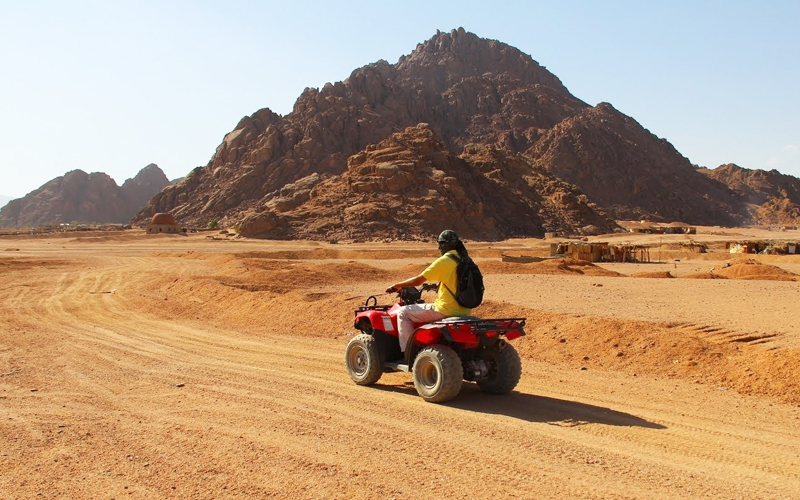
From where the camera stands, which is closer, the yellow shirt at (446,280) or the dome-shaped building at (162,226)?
the yellow shirt at (446,280)

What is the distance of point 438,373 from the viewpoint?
25.7ft

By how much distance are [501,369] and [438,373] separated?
91 centimetres

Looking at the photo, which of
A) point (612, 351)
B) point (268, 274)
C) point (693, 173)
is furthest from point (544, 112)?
point (612, 351)

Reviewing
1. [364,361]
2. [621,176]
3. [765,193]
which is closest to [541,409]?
[364,361]

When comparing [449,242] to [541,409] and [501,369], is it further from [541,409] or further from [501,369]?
[541,409]

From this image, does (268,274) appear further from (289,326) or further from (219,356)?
(219,356)

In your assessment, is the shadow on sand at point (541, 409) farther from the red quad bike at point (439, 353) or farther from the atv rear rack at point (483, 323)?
the atv rear rack at point (483, 323)

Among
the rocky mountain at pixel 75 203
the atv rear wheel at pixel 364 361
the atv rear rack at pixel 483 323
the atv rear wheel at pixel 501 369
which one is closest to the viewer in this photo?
the atv rear rack at pixel 483 323

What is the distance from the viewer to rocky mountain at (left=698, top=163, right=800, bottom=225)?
519 ft

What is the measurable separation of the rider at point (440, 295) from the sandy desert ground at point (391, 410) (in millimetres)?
933

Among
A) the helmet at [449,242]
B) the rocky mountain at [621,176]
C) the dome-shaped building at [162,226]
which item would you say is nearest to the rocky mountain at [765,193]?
the rocky mountain at [621,176]

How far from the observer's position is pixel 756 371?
31.0 feet

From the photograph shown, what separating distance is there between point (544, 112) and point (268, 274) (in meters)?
149

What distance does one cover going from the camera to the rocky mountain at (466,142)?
112312 millimetres
